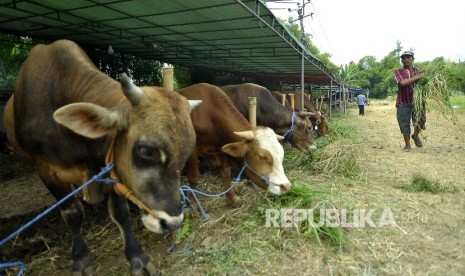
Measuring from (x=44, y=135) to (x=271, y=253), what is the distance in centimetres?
213

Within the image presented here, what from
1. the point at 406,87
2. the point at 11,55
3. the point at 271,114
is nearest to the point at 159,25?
the point at 271,114

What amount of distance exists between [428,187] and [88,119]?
4.29m

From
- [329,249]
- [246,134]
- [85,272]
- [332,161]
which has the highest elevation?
[246,134]

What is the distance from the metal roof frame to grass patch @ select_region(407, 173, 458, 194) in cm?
362

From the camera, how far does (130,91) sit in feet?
7.10

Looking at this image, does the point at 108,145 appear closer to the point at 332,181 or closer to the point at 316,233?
the point at 316,233

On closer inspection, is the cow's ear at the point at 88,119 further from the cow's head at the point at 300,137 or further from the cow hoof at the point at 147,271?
the cow's head at the point at 300,137

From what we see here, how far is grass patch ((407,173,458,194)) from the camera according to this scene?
14.8 feet

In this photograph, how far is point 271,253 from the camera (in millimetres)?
2982

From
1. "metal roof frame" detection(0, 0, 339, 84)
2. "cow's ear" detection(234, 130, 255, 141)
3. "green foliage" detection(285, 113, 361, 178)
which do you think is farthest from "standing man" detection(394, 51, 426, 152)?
"cow's ear" detection(234, 130, 255, 141)

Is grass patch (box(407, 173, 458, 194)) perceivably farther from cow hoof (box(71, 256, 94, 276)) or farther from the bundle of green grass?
cow hoof (box(71, 256, 94, 276))

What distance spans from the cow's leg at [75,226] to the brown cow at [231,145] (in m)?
1.66

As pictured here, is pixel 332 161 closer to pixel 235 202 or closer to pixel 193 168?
pixel 235 202

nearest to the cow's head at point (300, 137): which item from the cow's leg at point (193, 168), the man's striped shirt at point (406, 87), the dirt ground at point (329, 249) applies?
the dirt ground at point (329, 249)
